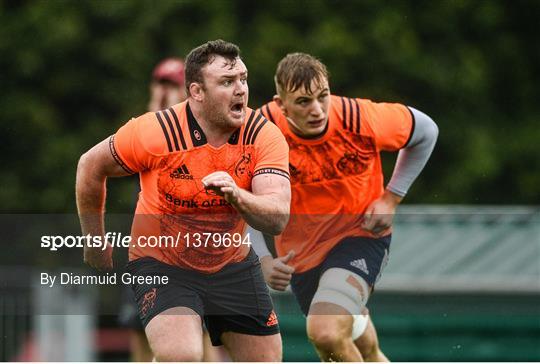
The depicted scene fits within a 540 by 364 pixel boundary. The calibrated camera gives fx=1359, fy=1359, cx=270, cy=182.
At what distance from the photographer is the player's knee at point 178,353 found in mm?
6703

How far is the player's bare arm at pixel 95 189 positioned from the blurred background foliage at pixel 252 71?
34.7 ft

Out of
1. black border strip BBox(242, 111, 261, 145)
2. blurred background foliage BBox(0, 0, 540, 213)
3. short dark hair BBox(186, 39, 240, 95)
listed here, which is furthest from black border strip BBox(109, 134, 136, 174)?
blurred background foliage BBox(0, 0, 540, 213)

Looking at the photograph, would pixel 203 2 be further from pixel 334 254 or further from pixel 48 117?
pixel 334 254

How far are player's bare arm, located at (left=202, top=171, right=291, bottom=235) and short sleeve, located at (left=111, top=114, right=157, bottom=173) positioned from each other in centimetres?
59

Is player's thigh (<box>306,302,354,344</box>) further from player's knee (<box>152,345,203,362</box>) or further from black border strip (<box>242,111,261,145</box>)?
black border strip (<box>242,111,261,145</box>)

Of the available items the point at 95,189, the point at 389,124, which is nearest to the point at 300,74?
the point at 389,124

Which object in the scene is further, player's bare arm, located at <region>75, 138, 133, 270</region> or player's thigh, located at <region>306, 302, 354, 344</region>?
player's thigh, located at <region>306, 302, 354, 344</region>

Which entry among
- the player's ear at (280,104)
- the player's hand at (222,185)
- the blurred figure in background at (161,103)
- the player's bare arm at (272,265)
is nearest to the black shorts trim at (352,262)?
the player's bare arm at (272,265)

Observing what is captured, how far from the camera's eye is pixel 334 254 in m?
7.94

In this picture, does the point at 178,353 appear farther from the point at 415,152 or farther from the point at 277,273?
the point at 415,152

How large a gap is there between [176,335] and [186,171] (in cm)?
84

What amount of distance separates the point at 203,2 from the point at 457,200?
14.5 feet

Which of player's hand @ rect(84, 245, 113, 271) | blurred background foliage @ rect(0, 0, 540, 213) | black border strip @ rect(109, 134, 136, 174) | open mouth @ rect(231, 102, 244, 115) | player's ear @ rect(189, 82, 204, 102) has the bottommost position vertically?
player's hand @ rect(84, 245, 113, 271)

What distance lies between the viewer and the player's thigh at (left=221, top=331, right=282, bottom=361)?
284 inches
